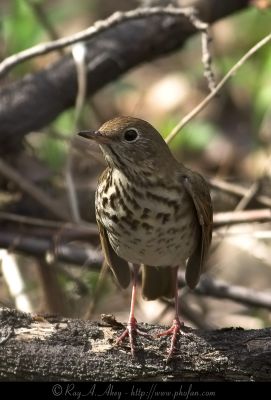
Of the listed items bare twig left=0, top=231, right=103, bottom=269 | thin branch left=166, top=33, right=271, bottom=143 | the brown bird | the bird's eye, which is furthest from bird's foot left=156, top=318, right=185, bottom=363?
bare twig left=0, top=231, right=103, bottom=269

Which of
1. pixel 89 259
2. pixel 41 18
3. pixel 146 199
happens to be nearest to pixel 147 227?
pixel 146 199

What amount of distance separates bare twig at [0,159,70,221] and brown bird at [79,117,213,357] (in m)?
1.19

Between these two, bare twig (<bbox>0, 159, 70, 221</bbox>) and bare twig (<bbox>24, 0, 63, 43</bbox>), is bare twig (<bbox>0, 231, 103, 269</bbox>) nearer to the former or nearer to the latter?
bare twig (<bbox>0, 159, 70, 221</bbox>)

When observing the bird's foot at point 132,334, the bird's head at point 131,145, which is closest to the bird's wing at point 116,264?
the bird's head at point 131,145

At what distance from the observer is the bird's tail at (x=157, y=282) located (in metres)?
4.35

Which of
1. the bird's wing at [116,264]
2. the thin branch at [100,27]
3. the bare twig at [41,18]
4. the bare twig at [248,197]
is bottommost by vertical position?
the bird's wing at [116,264]

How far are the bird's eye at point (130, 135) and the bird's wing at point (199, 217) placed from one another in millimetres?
292

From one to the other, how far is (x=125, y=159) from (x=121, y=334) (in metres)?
0.74

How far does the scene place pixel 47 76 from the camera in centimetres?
509

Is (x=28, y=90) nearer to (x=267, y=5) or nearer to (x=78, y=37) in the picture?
(x=78, y=37)

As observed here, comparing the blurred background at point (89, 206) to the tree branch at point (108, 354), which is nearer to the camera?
the tree branch at point (108, 354)

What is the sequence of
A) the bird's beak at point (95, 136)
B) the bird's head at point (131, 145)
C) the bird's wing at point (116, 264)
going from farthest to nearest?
the bird's wing at point (116, 264) < the bird's head at point (131, 145) < the bird's beak at point (95, 136)

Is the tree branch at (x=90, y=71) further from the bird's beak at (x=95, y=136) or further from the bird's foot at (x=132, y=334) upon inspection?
the bird's foot at (x=132, y=334)
